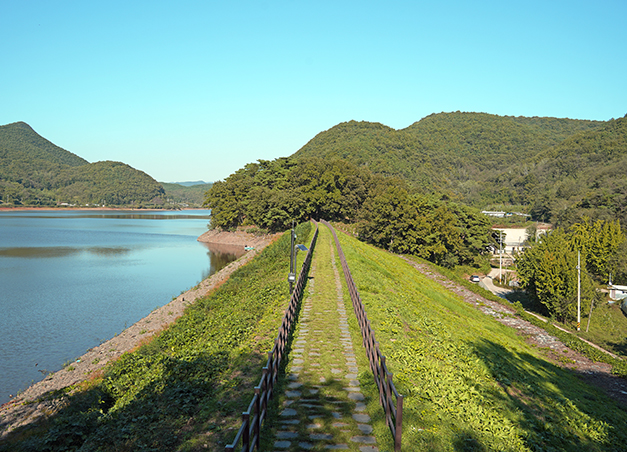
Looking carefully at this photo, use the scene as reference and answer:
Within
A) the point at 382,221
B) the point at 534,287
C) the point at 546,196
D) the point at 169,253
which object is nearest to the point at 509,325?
the point at 534,287

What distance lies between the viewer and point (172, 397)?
416 inches

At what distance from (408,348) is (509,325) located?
77.7ft

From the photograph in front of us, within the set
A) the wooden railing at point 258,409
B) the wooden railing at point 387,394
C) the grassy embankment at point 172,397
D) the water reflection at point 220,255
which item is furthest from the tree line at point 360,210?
the wooden railing at point 258,409

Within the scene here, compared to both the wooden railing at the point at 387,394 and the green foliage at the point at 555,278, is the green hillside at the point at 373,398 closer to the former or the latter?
the wooden railing at the point at 387,394

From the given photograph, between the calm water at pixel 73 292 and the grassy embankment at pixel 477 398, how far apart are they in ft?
58.7

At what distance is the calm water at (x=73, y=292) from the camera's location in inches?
925

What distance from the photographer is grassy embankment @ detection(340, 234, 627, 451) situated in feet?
27.2

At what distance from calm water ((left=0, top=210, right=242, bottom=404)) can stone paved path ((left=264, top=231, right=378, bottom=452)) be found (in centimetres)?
1487

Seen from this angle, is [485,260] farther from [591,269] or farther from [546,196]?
[546,196]

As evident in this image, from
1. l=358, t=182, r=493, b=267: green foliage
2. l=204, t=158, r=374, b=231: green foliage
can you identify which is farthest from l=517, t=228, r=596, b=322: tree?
l=204, t=158, r=374, b=231: green foliage

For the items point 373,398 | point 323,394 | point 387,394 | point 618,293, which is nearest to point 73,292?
point 323,394

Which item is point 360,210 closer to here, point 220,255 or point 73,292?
point 220,255

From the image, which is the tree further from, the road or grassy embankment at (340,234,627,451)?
grassy embankment at (340,234,627,451)

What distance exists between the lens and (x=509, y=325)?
32.4m
